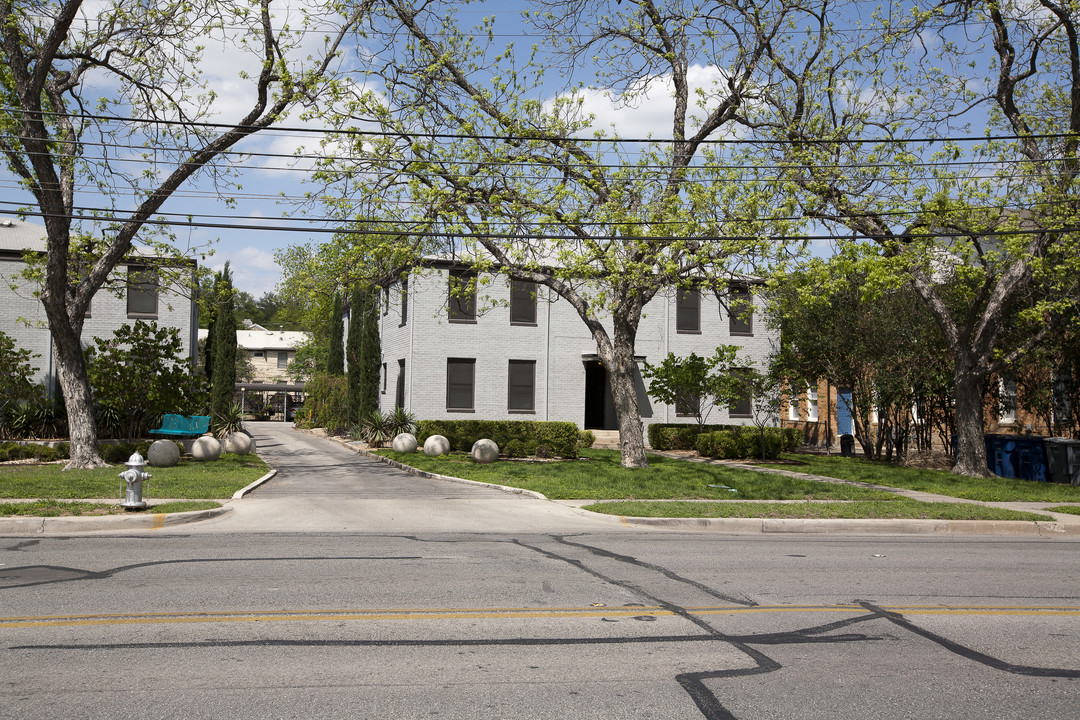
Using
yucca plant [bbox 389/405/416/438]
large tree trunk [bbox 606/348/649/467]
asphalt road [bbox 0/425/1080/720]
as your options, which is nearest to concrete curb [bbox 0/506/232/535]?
asphalt road [bbox 0/425/1080/720]

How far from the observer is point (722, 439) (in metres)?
27.5

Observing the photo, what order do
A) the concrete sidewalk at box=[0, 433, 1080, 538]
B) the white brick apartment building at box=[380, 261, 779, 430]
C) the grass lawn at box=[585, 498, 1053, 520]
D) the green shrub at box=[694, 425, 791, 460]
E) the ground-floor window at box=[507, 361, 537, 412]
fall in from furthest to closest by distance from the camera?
the ground-floor window at box=[507, 361, 537, 412] → the white brick apartment building at box=[380, 261, 779, 430] → the green shrub at box=[694, 425, 791, 460] → the grass lawn at box=[585, 498, 1053, 520] → the concrete sidewalk at box=[0, 433, 1080, 538]

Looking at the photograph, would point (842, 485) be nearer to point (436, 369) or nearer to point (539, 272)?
point (539, 272)

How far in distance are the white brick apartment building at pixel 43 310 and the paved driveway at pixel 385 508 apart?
1080 centimetres

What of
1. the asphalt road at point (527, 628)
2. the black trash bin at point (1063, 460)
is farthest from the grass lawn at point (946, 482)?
the asphalt road at point (527, 628)

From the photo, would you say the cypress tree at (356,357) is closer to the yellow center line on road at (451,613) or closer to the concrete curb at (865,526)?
the concrete curb at (865,526)

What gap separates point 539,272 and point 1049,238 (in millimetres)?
12079

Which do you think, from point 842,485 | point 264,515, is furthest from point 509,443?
point 264,515

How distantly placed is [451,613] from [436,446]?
19404 mm

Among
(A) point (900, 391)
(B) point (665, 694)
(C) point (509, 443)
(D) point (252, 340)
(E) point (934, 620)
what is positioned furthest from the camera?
(D) point (252, 340)

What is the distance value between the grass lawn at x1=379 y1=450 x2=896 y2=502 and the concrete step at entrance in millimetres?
6496

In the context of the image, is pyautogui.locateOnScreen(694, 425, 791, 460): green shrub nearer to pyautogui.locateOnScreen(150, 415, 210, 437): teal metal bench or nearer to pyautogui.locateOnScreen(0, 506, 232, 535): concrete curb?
pyautogui.locateOnScreen(150, 415, 210, 437): teal metal bench

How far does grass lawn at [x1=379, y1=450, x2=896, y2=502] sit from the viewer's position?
1612 cm

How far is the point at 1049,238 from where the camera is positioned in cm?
1977
